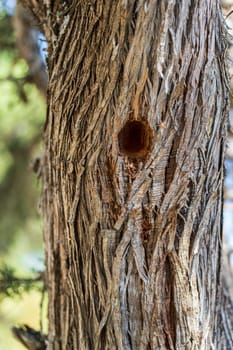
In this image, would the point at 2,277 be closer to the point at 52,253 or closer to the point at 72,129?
the point at 52,253

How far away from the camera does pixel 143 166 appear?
57.1 inches

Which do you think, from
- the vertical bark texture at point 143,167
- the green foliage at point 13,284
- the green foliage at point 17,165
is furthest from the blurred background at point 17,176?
the vertical bark texture at point 143,167

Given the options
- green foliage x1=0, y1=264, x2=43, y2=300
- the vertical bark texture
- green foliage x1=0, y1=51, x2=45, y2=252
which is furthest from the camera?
green foliage x1=0, y1=51, x2=45, y2=252

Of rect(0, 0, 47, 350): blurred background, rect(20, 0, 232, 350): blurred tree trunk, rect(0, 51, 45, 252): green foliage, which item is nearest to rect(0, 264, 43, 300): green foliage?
rect(20, 0, 232, 350): blurred tree trunk

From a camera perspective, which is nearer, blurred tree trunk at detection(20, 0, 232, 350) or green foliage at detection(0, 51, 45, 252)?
blurred tree trunk at detection(20, 0, 232, 350)

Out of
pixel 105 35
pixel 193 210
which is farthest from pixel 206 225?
pixel 105 35

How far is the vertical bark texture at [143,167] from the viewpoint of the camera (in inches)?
56.6

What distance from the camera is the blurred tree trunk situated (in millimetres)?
1438

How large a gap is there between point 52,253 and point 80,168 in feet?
1.07

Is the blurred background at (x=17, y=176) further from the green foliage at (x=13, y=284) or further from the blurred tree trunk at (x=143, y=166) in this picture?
the blurred tree trunk at (x=143, y=166)

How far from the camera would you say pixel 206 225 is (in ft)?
5.01

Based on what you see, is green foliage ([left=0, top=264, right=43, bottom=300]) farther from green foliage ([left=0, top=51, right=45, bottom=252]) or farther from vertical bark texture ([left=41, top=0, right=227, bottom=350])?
green foliage ([left=0, top=51, right=45, bottom=252])

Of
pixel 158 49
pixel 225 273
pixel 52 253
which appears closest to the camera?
pixel 158 49

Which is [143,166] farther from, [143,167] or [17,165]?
[17,165]
